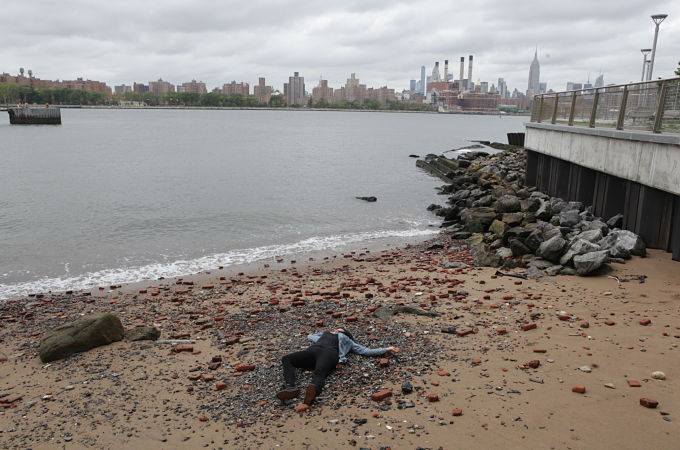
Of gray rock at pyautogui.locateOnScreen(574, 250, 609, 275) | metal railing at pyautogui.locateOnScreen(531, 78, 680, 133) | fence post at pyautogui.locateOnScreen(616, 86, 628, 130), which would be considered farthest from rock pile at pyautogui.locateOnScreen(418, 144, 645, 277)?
metal railing at pyautogui.locateOnScreen(531, 78, 680, 133)

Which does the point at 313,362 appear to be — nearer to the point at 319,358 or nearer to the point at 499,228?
the point at 319,358

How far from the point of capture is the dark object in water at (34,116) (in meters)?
118

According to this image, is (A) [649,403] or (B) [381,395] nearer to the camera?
(A) [649,403]

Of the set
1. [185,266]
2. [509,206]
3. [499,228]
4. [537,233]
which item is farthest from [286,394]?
[509,206]

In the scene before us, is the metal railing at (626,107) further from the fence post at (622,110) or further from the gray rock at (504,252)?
the gray rock at (504,252)

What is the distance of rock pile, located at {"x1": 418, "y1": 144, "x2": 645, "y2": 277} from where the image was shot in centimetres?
1245

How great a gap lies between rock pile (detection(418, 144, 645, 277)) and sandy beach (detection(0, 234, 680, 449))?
554mm

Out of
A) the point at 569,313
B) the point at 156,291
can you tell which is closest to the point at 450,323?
the point at 569,313

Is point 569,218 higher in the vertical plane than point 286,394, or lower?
higher

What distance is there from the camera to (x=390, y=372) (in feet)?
24.1

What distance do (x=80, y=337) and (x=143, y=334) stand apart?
1035 millimetres

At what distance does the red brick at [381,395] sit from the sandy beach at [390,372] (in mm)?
95

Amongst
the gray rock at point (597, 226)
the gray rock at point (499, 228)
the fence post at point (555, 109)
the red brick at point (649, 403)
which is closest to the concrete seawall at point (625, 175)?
the gray rock at point (597, 226)

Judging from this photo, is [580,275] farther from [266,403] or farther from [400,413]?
[266,403]
